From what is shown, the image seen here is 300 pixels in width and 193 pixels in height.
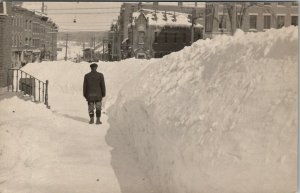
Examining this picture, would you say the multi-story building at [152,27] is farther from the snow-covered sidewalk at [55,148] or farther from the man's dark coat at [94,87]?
the man's dark coat at [94,87]

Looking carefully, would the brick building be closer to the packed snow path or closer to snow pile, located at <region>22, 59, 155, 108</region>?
snow pile, located at <region>22, 59, 155, 108</region>

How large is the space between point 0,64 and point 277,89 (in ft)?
29.8

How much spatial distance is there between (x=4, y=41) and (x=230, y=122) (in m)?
8.60

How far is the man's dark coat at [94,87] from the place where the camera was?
1042cm

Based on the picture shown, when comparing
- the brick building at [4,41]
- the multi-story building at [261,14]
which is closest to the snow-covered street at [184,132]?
the multi-story building at [261,14]

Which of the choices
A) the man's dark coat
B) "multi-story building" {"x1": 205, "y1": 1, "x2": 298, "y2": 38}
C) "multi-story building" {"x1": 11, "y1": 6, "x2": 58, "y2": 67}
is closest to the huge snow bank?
"multi-story building" {"x1": 205, "y1": 1, "x2": 298, "y2": 38}

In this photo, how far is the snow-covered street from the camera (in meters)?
6.48

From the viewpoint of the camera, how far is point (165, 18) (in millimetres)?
19500

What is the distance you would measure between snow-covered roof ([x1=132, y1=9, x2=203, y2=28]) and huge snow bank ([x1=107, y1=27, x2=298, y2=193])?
7642mm

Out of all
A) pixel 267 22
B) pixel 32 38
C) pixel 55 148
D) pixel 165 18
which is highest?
pixel 165 18

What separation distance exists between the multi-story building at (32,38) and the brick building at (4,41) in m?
0.21

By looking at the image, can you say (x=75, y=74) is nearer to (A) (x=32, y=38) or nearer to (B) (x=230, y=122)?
(A) (x=32, y=38)

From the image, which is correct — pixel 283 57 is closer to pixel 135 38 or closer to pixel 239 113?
pixel 239 113

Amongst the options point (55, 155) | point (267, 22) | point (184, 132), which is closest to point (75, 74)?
point (55, 155)
